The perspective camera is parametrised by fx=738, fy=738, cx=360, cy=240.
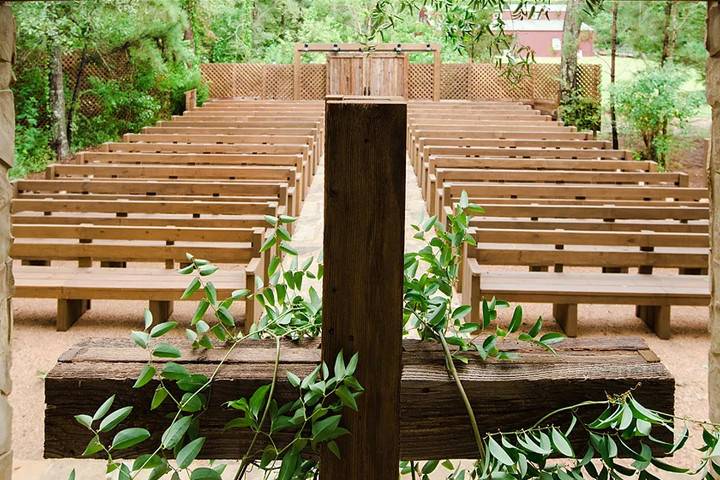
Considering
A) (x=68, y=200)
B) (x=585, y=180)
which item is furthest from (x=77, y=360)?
(x=585, y=180)

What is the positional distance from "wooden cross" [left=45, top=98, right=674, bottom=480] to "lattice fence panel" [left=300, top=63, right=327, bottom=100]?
2237cm

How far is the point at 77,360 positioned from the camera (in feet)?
3.98

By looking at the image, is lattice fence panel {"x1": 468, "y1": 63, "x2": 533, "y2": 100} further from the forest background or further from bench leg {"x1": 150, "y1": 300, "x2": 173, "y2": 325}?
bench leg {"x1": 150, "y1": 300, "x2": 173, "y2": 325}

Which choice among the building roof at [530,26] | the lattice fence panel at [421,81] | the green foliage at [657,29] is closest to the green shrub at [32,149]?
the building roof at [530,26]

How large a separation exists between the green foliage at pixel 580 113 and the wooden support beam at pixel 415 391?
712 inches

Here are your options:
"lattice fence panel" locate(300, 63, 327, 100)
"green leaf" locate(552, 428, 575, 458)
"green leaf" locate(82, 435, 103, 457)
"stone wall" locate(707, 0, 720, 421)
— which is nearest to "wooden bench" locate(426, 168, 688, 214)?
"stone wall" locate(707, 0, 720, 421)

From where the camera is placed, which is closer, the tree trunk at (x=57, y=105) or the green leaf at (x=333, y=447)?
the green leaf at (x=333, y=447)

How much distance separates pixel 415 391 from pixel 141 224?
5300 mm

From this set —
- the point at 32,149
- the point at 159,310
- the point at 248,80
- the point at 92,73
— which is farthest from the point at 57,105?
the point at 159,310

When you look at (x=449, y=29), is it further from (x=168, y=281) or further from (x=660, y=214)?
(x=660, y=214)

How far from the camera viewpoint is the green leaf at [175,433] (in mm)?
1096

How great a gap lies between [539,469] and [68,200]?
6.26 m

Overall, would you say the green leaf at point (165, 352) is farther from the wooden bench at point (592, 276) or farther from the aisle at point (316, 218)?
the aisle at point (316, 218)

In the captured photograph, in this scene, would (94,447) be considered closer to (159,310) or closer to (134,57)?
(159,310)
